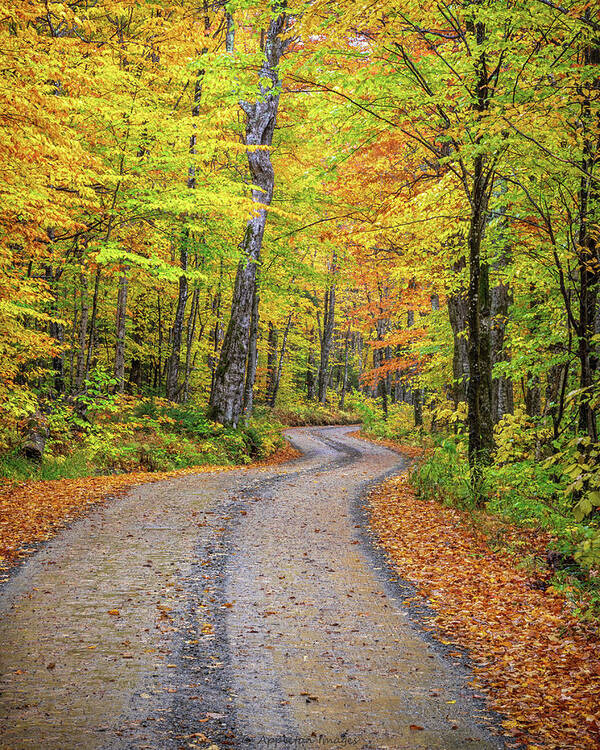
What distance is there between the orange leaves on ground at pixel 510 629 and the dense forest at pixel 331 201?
0.97 metres

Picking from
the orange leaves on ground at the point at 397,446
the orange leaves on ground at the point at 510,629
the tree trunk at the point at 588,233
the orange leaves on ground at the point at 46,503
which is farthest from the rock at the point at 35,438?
the orange leaves on ground at the point at 397,446

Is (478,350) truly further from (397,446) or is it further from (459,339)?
(397,446)

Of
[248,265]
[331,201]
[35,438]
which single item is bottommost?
[35,438]

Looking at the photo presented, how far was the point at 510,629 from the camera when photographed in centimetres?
534

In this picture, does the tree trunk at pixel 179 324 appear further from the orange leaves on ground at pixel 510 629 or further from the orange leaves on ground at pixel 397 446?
the orange leaves on ground at pixel 510 629

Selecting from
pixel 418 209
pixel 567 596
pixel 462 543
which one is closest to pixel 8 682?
→ pixel 567 596

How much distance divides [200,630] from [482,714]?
2477 millimetres

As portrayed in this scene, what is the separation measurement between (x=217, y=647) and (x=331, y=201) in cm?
1623

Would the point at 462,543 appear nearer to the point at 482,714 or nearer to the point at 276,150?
the point at 482,714

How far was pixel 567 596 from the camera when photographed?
19.3ft

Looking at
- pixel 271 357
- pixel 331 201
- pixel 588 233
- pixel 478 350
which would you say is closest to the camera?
pixel 588 233

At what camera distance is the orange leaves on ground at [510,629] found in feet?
12.4

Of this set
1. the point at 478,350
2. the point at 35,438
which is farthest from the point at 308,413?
the point at 478,350

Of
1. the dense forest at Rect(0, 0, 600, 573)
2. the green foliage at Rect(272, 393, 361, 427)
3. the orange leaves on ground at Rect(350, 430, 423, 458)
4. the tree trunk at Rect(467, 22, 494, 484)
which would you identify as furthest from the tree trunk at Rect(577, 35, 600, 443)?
the green foliage at Rect(272, 393, 361, 427)
